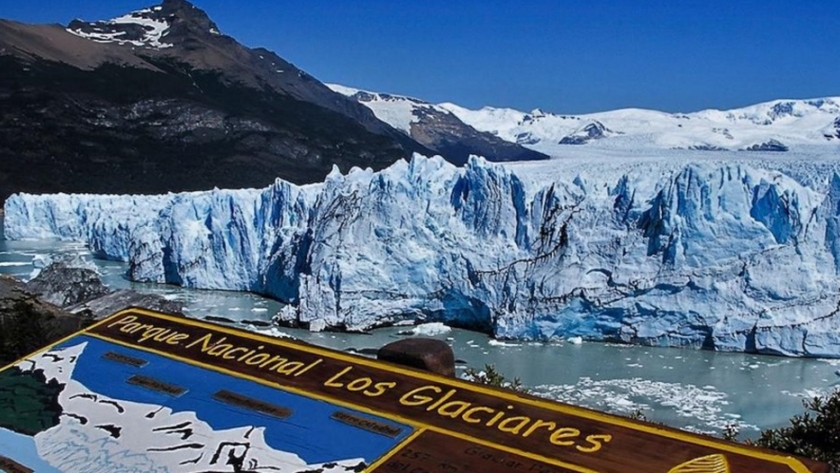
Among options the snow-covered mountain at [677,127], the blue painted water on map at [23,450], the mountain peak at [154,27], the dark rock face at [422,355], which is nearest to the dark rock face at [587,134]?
the snow-covered mountain at [677,127]

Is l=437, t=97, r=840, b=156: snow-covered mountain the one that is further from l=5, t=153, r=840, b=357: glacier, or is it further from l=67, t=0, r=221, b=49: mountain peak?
l=5, t=153, r=840, b=357: glacier

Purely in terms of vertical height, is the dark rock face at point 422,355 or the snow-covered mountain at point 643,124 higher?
the snow-covered mountain at point 643,124

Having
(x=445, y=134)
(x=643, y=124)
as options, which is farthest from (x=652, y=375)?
(x=643, y=124)

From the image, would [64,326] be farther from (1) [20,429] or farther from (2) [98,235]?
(2) [98,235]

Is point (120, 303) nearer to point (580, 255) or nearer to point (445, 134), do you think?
point (580, 255)

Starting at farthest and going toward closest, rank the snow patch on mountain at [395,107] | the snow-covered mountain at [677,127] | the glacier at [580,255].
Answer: the snow patch on mountain at [395,107] → the snow-covered mountain at [677,127] → the glacier at [580,255]

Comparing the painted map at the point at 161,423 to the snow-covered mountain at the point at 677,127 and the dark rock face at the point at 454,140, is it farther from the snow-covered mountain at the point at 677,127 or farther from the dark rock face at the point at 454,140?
the dark rock face at the point at 454,140
